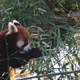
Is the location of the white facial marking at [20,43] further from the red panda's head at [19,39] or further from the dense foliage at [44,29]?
the dense foliage at [44,29]

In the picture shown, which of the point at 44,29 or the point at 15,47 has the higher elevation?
the point at 44,29

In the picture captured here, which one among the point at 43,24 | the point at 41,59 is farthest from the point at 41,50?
the point at 43,24

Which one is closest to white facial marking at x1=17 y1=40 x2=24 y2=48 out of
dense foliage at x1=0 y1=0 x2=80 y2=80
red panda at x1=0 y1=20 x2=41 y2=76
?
red panda at x1=0 y1=20 x2=41 y2=76

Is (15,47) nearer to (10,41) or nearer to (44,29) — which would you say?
(10,41)

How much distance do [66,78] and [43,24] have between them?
0.54 meters

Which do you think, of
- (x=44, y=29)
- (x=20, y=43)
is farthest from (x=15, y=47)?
(x=44, y=29)

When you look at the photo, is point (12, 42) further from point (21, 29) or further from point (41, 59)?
point (41, 59)

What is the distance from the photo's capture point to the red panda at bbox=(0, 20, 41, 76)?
1.39 meters

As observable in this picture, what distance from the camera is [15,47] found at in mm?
1422

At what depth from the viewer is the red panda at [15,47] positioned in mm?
1393

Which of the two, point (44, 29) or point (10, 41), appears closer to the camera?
point (10, 41)

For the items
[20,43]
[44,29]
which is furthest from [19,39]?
[44,29]

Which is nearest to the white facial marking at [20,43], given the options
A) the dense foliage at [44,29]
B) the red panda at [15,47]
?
the red panda at [15,47]

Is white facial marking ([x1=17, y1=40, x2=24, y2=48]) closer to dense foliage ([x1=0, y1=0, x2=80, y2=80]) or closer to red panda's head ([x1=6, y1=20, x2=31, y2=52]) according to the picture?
red panda's head ([x1=6, y1=20, x2=31, y2=52])
